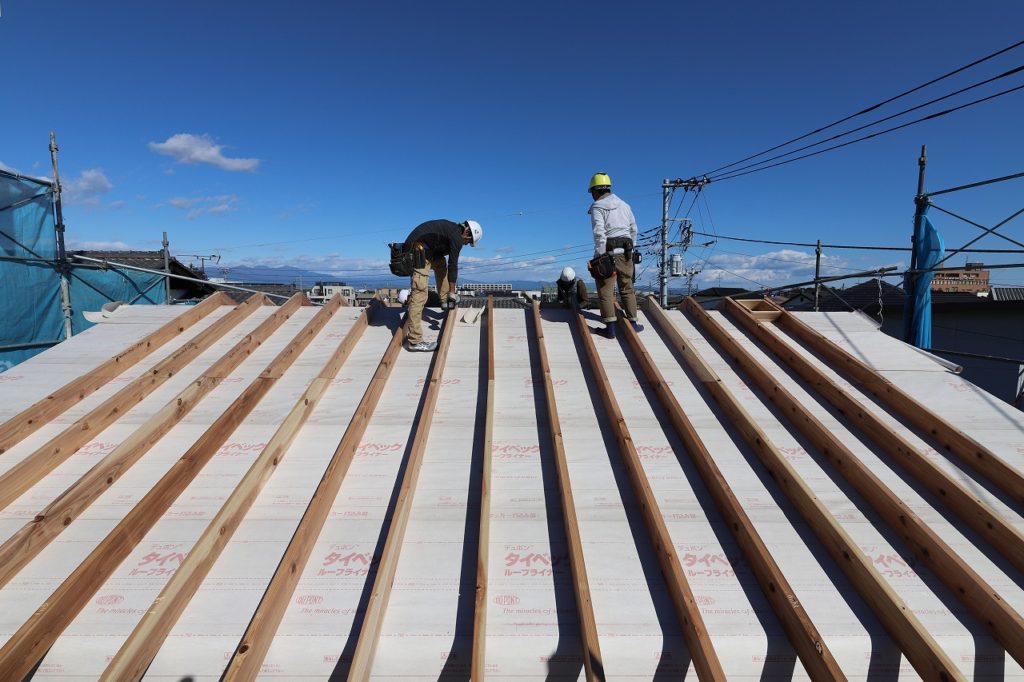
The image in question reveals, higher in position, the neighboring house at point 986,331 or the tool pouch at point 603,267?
the tool pouch at point 603,267

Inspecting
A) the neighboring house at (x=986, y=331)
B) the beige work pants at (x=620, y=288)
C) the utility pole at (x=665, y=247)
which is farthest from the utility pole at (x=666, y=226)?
the beige work pants at (x=620, y=288)

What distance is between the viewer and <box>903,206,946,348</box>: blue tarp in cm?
725

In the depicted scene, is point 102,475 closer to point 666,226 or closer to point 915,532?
point 915,532

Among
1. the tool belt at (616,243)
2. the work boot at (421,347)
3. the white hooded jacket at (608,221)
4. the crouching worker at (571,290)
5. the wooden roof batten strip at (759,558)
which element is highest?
the white hooded jacket at (608,221)

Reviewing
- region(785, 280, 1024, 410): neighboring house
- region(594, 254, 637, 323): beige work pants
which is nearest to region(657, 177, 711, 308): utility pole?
region(785, 280, 1024, 410): neighboring house

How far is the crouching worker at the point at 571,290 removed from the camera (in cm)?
620

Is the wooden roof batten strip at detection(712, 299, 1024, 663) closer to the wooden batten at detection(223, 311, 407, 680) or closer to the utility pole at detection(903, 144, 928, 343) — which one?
the wooden batten at detection(223, 311, 407, 680)

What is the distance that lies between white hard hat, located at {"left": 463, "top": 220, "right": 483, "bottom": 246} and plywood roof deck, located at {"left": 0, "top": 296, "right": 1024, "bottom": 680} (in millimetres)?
1660

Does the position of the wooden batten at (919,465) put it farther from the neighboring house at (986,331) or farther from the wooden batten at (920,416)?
the neighboring house at (986,331)

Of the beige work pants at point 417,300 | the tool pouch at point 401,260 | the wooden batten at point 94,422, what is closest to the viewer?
the wooden batten at point 94,422

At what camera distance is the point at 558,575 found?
2559 mm

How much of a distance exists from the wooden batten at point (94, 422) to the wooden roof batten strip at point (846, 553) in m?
5.00

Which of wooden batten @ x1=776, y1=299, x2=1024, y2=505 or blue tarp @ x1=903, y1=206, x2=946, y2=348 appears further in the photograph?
blue tarp @ x1=903, y1=206, x2=946, y2=348

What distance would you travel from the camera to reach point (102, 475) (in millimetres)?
3023
